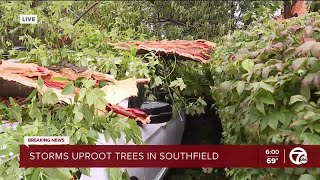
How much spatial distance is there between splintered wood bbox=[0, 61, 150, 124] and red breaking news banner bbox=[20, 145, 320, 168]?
0.50 metres

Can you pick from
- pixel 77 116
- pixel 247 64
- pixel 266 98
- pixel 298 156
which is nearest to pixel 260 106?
pixel 266 98

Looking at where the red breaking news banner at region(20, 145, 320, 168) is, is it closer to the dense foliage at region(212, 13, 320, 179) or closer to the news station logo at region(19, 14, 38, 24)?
the dense foliage at region(212, 13, 320, 179)

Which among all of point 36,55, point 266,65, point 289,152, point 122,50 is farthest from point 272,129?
point 122,50

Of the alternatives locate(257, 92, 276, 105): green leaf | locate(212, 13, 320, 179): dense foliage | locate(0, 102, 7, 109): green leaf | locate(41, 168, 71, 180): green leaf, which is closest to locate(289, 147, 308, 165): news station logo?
locate(212, 13, 320, 179): dense foliage

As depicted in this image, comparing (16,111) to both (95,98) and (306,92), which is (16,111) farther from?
(306,92)

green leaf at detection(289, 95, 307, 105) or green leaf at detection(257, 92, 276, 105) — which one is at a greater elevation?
green leaf at detection(289, 95, 307, 105)

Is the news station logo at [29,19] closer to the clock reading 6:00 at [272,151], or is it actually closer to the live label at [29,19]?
the live label at [29,19]

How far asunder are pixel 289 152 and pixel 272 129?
0.53ft

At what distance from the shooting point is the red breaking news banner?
2178 mm

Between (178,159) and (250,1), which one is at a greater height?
(250,1)

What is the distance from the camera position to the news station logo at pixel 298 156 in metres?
1.97

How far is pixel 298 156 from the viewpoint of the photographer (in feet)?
6.57

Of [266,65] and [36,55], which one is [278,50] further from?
[36,55]

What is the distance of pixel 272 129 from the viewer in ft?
7.18
